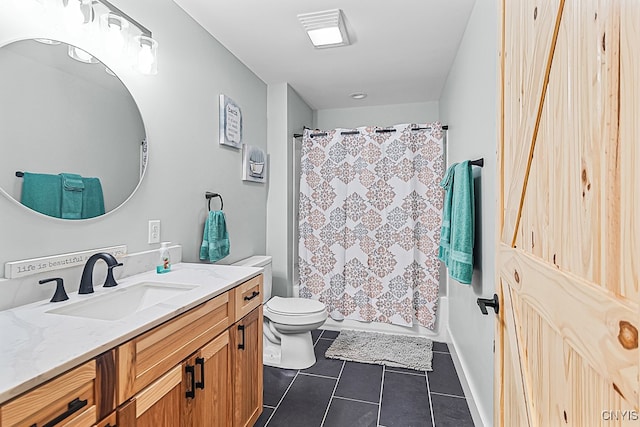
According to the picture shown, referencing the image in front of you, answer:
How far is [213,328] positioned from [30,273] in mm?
662

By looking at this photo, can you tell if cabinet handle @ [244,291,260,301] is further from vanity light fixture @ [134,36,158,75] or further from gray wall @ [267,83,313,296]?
gray wall @ [267,83,313,296]

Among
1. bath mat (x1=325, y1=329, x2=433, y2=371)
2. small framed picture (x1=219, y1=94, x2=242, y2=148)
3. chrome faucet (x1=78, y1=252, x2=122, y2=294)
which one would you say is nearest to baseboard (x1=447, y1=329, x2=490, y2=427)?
bath mat (x1=325, y1=329, x2=433, y2=371)

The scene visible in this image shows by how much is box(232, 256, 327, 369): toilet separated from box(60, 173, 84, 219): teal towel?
1282mm

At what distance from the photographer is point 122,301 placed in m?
1.38

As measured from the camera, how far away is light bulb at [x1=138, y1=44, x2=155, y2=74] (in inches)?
64.4

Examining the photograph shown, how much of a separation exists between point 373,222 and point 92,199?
2229mm

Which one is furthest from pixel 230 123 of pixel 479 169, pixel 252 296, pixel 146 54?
pixel 479 169

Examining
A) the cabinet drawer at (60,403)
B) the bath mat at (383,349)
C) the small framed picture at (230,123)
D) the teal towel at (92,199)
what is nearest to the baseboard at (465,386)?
the bath mat at (383,349)

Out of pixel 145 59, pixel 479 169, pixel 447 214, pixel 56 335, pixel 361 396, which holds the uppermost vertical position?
pixel 145 59

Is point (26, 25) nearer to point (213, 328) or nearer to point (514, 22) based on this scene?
point (213, 328)

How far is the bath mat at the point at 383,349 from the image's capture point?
8.40 ft

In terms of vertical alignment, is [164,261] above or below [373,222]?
below

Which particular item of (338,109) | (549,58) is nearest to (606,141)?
(549,58)

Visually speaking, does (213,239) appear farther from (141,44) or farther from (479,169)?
(479,169)
